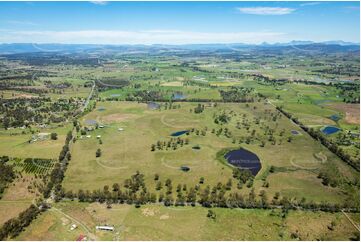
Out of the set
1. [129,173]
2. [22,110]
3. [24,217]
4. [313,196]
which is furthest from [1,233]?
[22,110]

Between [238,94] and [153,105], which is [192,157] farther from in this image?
[238,94]

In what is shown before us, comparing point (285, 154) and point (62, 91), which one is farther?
point (62, 91)

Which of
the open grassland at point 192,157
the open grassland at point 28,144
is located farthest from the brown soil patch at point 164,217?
the open grassland at point 28,144

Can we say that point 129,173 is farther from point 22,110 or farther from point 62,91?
point 62,91

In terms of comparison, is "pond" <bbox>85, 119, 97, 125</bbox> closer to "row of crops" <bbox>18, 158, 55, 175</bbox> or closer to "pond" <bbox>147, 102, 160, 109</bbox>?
"pond" <bbox>147, 102, 160, 109</bbox>

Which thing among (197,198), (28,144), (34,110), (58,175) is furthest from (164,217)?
(34,110)

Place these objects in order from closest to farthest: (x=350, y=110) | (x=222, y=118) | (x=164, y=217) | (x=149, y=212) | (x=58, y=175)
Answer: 1. (x=164, y=217)
2. (x=149, y=212)
3. (x=58, y=175)
4. (x=222, y=118)
5. (x=350, y=110)

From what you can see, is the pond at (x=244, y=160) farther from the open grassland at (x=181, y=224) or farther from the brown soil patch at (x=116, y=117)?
the brown soil patch at (x=116, y=117)
